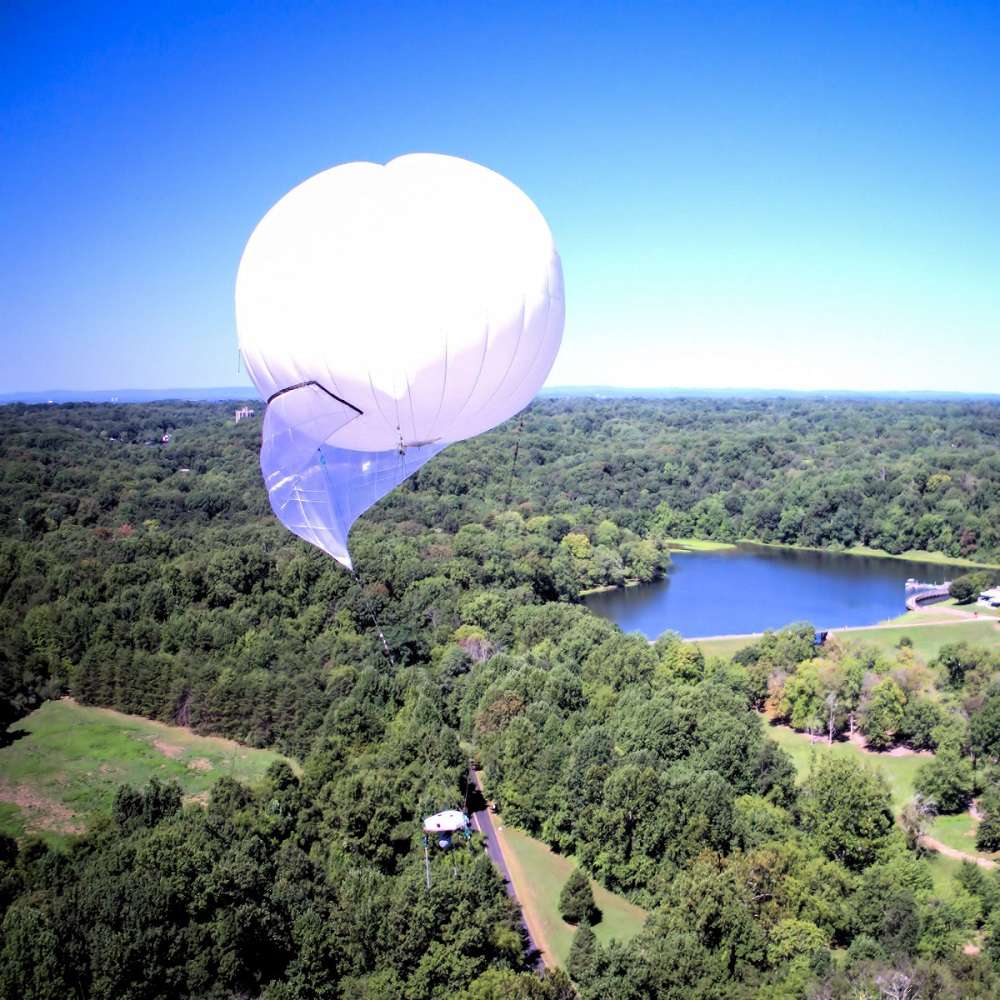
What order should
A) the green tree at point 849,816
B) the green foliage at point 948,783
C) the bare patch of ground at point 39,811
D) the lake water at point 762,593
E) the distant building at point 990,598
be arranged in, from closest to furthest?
the green tree at point 849,816 → the bare patch of ground at point 39,811 → the green foliage at point 948,783 → the distant building at point 990,598 → the lake water at point 762,593

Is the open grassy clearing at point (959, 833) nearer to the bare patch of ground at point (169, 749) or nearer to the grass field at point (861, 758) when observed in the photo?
the grass field at point (861, 758)

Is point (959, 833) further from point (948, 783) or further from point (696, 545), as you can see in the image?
point (696, 545)

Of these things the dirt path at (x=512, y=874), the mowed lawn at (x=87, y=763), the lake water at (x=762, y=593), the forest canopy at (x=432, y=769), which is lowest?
the lake water at (x=762, y=593)

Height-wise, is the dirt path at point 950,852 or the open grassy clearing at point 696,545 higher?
the dirt path at point 950,852

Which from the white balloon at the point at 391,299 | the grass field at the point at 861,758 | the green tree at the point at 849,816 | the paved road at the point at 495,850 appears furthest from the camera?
the grass field at the point at 861,758

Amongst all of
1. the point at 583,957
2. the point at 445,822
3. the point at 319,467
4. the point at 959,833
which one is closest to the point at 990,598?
the point at 959,833

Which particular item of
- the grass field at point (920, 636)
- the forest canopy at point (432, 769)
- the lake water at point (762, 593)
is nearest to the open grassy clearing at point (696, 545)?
the lake water at point (762, 593)

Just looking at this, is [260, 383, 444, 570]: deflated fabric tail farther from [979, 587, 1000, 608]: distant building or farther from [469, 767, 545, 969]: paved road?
[979, 587, 1000, 608]: distant building
